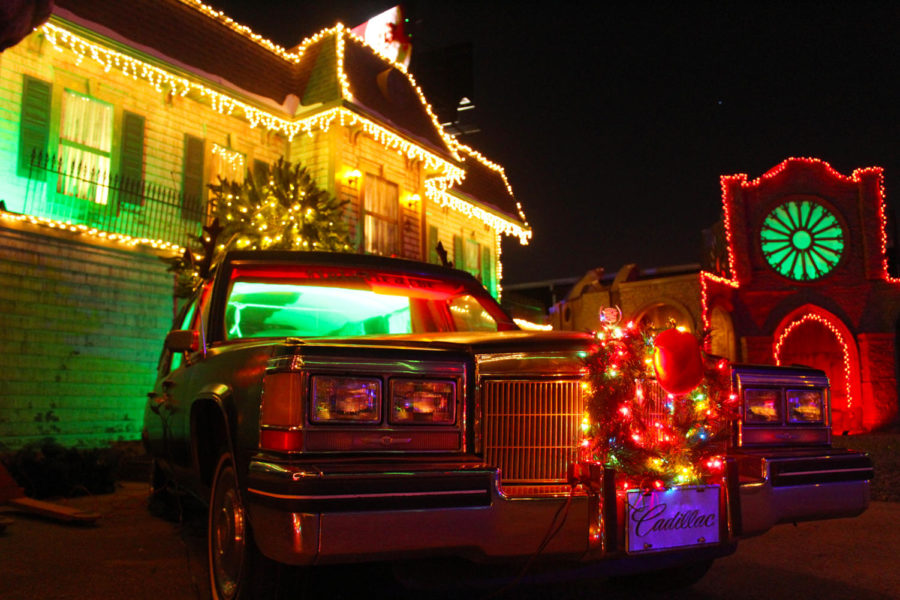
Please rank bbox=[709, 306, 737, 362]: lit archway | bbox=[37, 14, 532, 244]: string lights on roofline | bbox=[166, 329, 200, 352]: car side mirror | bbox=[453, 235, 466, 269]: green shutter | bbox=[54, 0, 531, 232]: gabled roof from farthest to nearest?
bbox=[709, 306, 737, 362]: lit archway → bbox=[453, 235, 466, 269]: green shutter → bbox=[54, 0, 531, 232]: gabled roof → bbox=[37, 14, 532, 244]: string lights on roofline → bbox=[166, 329, 200, 352]: car side mirror

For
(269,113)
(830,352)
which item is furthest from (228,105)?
(830,352)

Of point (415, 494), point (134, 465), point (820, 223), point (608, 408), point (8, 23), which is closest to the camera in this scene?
point (415, 494)

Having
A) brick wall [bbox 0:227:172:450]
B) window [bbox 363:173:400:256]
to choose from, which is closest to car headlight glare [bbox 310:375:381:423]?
brick wall [bbox 0:227:172:450]

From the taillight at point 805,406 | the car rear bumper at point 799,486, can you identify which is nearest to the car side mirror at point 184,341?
the car rear bumper at point 799,486

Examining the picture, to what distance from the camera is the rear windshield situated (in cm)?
399

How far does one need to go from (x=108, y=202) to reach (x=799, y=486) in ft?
35.7

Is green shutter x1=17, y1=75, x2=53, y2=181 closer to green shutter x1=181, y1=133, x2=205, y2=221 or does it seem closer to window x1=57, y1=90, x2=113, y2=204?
window x1=57, y1=90, x2=113, y2=204

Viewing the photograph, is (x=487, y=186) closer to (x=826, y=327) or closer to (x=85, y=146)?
(x=826, y=327)

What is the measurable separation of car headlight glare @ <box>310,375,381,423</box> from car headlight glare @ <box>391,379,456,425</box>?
77mm

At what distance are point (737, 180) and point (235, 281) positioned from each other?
19567 millimetres

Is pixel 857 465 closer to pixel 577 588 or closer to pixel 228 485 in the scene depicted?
pixel 577 588

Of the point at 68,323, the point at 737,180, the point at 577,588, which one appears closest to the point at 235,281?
the point at 577,588

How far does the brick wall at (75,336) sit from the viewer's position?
9.81 meters

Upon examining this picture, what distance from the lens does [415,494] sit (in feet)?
7.73
